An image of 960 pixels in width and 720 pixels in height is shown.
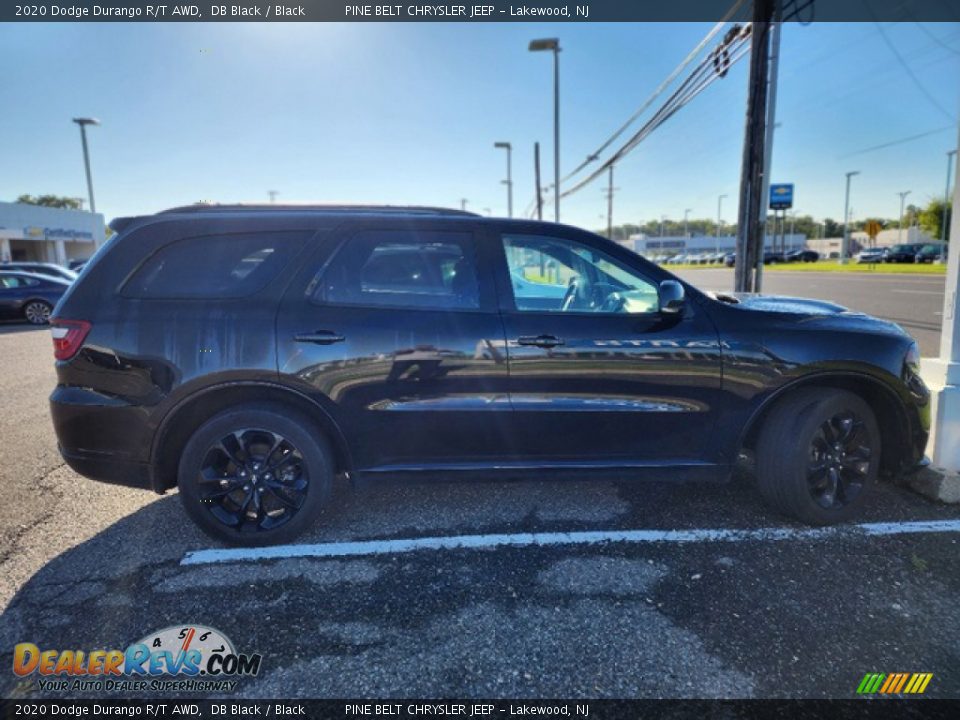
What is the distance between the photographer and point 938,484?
3.55m

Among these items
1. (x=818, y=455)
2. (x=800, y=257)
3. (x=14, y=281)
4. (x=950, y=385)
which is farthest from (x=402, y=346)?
(x=800, y=257)

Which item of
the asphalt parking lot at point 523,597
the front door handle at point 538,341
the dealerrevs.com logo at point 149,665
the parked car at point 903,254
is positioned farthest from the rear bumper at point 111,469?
the parked car at point 903,254

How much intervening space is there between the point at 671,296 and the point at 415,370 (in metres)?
1.45

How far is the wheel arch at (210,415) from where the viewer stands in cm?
296

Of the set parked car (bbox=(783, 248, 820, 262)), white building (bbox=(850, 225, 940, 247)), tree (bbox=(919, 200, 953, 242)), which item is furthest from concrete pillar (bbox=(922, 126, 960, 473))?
white building (bbox=(850, 225, 940, 247))

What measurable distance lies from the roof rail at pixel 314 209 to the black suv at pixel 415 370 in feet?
0.06

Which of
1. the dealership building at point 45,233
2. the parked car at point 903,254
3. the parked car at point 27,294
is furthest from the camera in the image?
the parked car at point 903,254

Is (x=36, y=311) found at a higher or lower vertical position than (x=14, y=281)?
lower

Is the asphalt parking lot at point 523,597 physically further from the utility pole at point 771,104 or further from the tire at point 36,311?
the tire at point 36,311

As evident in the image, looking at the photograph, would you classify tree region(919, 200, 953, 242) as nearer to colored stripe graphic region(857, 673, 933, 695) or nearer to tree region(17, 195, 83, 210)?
colored stripe graphic region(857, 673, 933, 695)

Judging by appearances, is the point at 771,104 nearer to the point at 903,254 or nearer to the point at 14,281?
the point at 14,281

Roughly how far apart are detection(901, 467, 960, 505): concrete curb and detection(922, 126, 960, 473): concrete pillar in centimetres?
14

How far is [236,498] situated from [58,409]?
1062 millimetres

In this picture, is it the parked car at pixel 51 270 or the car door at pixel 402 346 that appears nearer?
the car door at pixel 402 346
